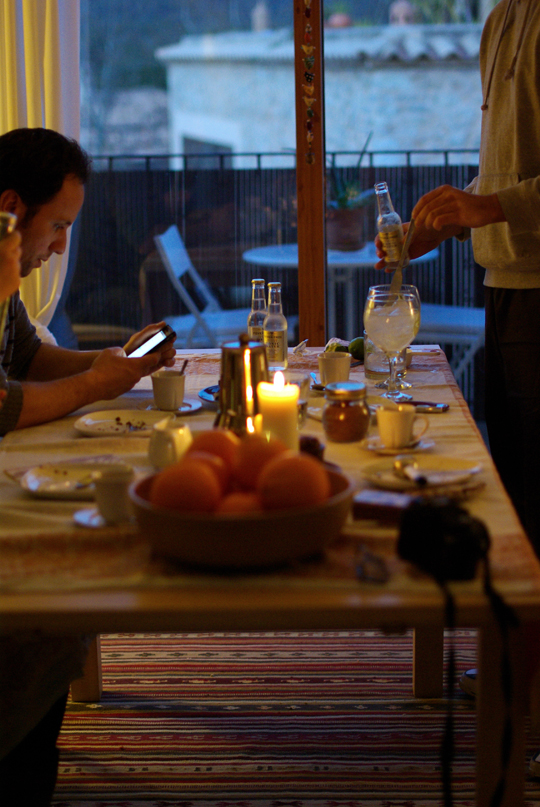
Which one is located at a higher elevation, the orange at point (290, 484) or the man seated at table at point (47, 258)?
the man seated at table at point (47, 258)

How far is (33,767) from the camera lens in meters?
1.27

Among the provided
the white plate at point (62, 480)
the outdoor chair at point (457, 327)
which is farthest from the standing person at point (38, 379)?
the outdoor chair at point (457, 327)

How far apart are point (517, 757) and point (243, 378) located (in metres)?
0.70

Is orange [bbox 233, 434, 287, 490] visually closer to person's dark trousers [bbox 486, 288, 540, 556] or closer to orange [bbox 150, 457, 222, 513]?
orange [bbox 150, 457, 222, 513]

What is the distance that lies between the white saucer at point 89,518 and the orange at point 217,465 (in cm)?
18

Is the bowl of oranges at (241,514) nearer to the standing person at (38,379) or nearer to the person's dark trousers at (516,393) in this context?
the standing person at (38,379)

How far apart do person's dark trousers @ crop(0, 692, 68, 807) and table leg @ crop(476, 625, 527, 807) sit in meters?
0.72

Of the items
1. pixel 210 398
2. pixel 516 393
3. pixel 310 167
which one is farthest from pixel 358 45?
pixel 210 398

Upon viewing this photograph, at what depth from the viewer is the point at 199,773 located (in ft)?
5.28

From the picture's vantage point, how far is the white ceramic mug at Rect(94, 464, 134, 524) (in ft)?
3.20

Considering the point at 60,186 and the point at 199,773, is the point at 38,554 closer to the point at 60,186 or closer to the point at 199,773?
the point at 199,773

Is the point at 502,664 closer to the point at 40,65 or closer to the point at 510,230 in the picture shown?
the point at 510,230

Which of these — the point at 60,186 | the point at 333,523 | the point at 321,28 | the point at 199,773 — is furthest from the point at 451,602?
the point at 321,28

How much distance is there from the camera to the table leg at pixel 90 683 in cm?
182
